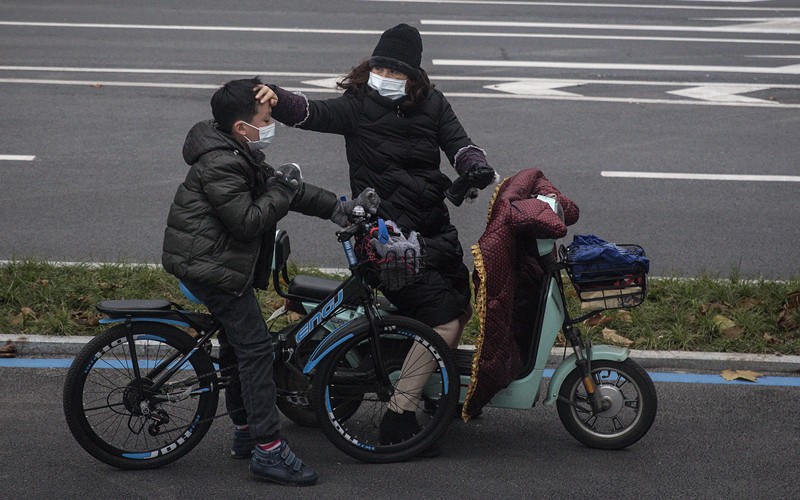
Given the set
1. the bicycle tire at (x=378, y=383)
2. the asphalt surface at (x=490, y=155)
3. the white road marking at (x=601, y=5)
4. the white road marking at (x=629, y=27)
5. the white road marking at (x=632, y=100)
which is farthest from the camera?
the white road marking at (x=601, y=5)

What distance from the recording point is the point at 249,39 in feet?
53.1

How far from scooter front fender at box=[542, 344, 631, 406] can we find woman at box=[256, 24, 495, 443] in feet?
1.64

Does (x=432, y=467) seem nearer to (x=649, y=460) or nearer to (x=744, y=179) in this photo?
(x=649, y=460)

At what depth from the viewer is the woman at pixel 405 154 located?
491 cm

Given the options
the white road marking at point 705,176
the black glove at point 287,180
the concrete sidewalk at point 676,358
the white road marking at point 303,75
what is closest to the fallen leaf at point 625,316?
the concrete sidewalk at point 676,358

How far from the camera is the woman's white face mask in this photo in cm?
495

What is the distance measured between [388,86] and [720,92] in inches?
369

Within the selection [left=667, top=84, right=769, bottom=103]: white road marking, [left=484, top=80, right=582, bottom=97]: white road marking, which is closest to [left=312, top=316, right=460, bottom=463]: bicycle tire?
[left=484, top=80, right=582, bottom=97]: white road marking

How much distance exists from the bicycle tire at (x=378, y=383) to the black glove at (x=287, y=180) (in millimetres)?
685

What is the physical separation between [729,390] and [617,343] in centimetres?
71

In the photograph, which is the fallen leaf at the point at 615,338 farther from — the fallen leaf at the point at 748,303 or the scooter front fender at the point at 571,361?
the scooter front fender at the point at 571,361

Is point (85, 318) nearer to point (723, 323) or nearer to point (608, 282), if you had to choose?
point (608, 282)

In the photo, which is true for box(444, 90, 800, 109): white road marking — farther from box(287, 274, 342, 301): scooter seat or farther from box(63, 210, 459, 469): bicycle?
box(63, 210, 459, 469): bicycle

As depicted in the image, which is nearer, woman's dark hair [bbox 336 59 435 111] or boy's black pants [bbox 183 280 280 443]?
boy's black pants [bbox 183 280 280 443]
